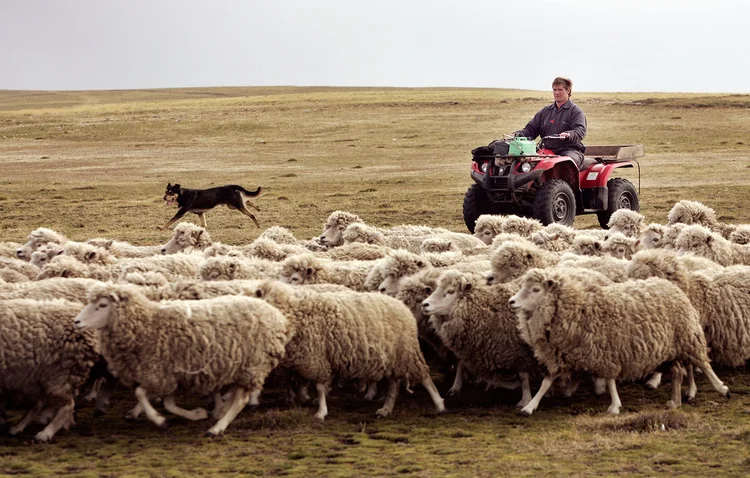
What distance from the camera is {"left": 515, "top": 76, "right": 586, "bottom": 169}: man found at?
16609mm

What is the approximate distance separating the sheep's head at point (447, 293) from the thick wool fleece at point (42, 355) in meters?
2.84

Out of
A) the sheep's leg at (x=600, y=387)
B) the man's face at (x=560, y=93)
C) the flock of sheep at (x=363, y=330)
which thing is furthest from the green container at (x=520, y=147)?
the sheep's leg at (x=600, y=387)

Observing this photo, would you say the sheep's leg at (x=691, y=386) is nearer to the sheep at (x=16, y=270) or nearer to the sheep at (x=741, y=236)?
the sheep at (x=741, y=236)

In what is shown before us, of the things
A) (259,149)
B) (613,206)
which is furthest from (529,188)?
(259,149)

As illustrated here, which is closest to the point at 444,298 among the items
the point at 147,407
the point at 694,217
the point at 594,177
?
the point at 147,407

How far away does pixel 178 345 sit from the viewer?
8031 mm

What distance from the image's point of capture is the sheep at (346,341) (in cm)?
848

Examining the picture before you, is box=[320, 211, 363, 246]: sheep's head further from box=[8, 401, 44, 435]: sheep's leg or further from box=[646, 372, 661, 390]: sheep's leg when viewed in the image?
box=[8, 401, 44, 435]: sheep's leg

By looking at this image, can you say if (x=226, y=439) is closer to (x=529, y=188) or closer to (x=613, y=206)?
(x=529, y=188)

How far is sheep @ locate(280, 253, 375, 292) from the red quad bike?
5.85 meters

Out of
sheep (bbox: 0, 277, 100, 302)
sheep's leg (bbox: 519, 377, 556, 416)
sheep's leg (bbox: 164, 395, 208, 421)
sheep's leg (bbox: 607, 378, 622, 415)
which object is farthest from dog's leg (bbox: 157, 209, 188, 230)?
sheep's leg (bbox: 607, 378, 622, 415)

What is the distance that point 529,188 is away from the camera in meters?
16.6

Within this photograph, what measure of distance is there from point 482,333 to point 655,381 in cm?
174

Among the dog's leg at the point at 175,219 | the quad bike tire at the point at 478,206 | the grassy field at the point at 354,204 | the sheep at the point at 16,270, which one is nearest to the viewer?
the grassy field at the point at 354,204
